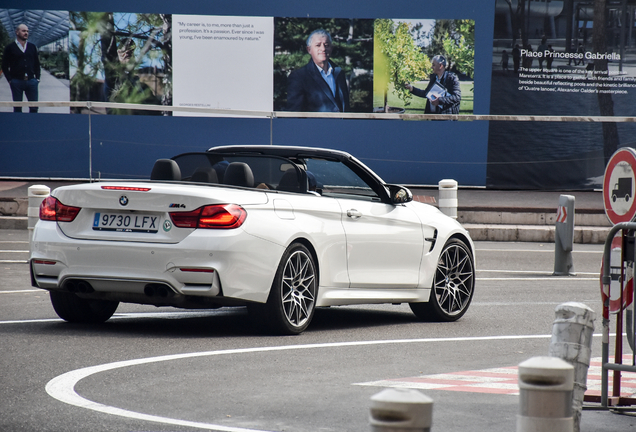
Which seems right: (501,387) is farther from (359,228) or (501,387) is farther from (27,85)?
(27,85)

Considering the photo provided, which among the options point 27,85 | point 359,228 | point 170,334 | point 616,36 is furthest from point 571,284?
point 27,85

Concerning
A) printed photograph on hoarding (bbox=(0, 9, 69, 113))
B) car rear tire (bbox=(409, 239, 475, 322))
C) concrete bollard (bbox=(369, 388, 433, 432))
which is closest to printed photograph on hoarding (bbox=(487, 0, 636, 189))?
printed photograph on hoarding (bbox=(0, 9, 69, 113))

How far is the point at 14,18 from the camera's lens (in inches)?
917

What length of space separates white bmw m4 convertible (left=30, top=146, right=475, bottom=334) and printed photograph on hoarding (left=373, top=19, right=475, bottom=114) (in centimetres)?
1390

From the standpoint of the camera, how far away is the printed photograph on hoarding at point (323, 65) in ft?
75.8

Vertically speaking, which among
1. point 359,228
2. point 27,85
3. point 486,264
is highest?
point 27,85

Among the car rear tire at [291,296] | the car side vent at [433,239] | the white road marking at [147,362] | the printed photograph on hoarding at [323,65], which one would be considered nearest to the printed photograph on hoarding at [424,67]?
the printed photograph on hoarding at [323,65]

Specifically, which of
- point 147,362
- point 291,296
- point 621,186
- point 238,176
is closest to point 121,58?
point 238,176

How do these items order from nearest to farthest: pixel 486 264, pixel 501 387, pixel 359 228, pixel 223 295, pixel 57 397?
pixel 57 397, pixel 501 387, pixel 223 295, pixel 359 228, pixel 486 264

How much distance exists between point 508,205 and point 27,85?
1021 centimetres

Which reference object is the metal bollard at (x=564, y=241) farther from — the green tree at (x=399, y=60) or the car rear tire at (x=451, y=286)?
the green tree at (x=399, y=60)

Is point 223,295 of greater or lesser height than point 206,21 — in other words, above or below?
below

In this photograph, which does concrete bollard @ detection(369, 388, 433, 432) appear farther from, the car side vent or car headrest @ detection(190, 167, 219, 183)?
the car side vent

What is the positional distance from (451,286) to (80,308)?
10.3 ft
